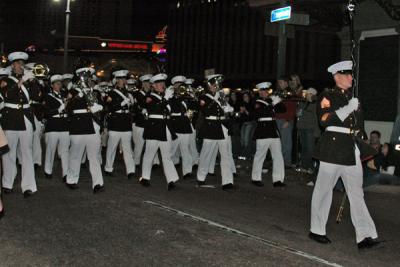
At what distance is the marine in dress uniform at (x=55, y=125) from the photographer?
418 inches

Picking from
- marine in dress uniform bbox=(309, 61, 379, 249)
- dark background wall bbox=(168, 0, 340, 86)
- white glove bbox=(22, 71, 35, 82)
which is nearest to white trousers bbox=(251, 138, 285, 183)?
marine in dress uniform bbox=(309, 61, 379, 249)

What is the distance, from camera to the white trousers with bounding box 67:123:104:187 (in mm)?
8883

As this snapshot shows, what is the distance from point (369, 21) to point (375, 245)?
37.4 feet

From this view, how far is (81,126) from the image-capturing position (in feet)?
29.7

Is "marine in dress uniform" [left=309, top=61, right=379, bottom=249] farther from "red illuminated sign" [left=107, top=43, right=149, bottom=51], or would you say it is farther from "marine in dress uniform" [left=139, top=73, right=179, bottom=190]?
"red illuminated sign" [left=107, top=43, right=149, bottom=51]

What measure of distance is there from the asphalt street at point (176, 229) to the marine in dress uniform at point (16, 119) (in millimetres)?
442

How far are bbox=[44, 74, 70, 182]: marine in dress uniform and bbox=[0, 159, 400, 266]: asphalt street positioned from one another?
1.10m

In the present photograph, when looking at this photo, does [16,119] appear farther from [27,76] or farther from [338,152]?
[338,152]

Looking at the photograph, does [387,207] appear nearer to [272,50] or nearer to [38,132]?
[38,132]

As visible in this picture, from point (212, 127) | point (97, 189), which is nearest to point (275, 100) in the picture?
point (212, 127)

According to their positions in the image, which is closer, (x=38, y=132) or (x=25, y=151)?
(x=25, y=151)

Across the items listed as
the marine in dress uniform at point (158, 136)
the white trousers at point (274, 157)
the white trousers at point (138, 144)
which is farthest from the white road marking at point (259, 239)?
the white trousers at point (138, 144)

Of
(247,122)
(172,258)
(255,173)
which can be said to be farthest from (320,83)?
(172,258)

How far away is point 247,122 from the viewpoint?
47.5 ft
